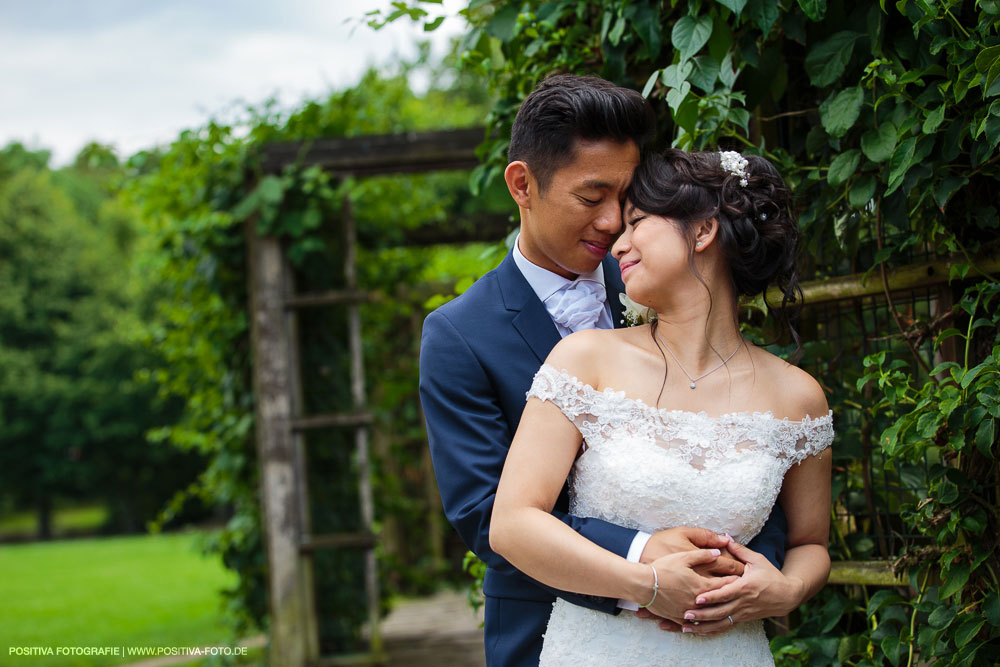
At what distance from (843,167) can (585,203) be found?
2.01 feet

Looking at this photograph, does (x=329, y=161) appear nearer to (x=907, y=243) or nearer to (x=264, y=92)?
(x=264, y=92)

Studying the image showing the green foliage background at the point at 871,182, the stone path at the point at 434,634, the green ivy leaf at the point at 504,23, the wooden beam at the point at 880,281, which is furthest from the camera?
the stone path at the point at 434,634

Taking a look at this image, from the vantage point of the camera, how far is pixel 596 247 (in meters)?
1.94

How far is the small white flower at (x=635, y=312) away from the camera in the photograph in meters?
1.91

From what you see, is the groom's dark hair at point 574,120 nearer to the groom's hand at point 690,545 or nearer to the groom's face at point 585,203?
the groom's face at point 585,203

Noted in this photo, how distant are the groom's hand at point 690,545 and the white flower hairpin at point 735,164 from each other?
65 cm

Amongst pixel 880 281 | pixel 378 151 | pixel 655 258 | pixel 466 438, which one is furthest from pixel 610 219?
pixel 378 151

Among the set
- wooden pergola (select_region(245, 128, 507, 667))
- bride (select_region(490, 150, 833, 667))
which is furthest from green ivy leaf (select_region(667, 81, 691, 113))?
wooden pergola (select_region(245, 128, 507, 667))

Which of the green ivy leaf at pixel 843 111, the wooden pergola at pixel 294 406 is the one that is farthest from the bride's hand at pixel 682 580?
the wooden pergola at pixel 294 406

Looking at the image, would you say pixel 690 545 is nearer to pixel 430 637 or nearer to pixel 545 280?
pixel 545 280

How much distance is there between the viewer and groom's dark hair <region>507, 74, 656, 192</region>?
6.12 feet

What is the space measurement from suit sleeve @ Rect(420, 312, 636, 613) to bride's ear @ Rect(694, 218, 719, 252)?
1.56 ft

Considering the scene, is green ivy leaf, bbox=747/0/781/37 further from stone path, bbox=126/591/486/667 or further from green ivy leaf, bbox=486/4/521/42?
stone path, bbox=126/591/486/667

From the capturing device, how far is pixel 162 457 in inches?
1032
